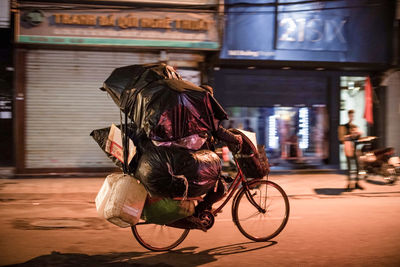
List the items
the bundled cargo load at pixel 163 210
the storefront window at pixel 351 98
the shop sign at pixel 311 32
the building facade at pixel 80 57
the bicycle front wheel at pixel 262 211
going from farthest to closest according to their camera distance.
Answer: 1. the storefront window at pixel 351 98
2. the shop sign at pixel 311 32
3. the building facade at pixel 80 57
4. the bicycle front wheel at pixel 262 211
5. the bundled cargo load at pixel 163 210

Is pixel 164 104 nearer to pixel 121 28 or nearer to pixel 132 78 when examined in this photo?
pixel 132 78

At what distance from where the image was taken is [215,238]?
18.1ft

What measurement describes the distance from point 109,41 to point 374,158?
24.1 feet

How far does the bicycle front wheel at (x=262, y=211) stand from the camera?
5215mm

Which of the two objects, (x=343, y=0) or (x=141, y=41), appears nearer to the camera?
(x=141, y=41)

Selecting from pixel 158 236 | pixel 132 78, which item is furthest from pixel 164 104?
pixel 158 236

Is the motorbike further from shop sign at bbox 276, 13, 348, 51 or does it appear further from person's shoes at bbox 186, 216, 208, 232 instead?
person's shoes at bbox 186, 216, 208, 232

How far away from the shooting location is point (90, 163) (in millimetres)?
11453

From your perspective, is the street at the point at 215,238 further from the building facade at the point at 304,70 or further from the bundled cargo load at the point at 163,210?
the building facade at the point at 304,70

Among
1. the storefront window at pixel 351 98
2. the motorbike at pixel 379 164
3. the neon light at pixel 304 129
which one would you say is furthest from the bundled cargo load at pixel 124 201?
the storefront window at pixel 351 98

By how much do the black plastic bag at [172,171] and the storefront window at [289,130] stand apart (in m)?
7.86

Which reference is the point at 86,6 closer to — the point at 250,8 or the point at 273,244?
the point at 250,8

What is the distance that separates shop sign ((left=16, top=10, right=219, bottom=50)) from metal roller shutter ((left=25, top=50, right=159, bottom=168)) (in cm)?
60

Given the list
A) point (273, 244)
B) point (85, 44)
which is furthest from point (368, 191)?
point (85, 44)
